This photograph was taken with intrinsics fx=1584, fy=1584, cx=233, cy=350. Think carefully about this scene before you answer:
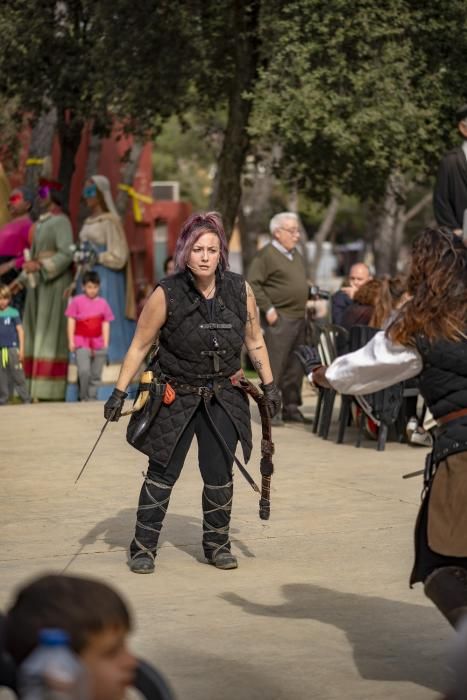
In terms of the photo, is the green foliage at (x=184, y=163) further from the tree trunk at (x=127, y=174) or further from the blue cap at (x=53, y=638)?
the blue cap at (x=53, y=638)

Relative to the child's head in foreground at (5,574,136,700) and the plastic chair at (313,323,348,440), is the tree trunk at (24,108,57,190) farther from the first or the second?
the child's head in foreground at (5,574,136,700)

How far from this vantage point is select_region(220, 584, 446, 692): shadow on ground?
5.65 meters

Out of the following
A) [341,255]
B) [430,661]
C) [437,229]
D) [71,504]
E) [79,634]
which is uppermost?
[437,229]

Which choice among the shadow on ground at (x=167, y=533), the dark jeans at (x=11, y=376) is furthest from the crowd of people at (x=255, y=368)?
the dark jeans at (x=11, y=376)

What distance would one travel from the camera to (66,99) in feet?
65.0

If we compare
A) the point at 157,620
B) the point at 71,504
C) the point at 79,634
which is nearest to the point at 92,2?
the point at 71,504

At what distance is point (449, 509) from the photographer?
16.7ft

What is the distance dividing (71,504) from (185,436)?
1.99 metres

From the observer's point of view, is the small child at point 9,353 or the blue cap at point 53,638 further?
the small child at point 9,353

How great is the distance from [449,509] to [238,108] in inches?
523

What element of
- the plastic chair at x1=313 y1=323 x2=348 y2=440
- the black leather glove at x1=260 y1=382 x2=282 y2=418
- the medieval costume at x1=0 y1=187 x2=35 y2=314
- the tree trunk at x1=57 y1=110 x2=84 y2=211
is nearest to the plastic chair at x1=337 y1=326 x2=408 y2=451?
the plastic chair at x1=313 y1=323 x2=348 y2=440

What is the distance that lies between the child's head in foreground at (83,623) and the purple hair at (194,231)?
4.43 meters

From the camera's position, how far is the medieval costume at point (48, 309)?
1620cm

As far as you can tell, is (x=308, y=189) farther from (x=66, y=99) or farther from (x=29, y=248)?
(x=29, y=248)
